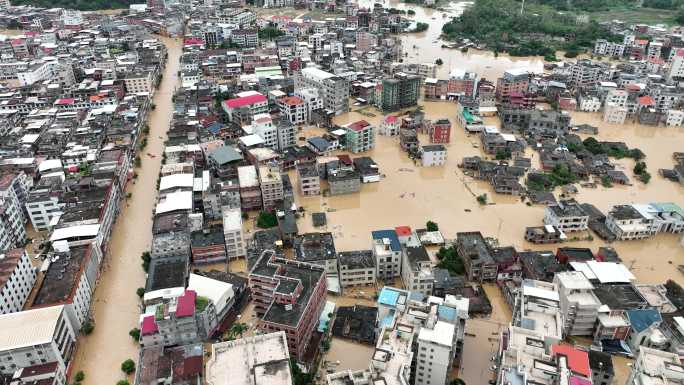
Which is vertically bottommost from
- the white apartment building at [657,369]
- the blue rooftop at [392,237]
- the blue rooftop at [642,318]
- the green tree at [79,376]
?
the green tree at [79,376]

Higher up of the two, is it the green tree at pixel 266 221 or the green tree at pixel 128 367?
the green tree at pixel 266 221

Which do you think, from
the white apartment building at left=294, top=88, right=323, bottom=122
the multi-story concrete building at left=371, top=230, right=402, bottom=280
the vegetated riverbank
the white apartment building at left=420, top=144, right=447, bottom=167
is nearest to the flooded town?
the multi-story concrete building at left=371, top=230, right=402, bottom=280

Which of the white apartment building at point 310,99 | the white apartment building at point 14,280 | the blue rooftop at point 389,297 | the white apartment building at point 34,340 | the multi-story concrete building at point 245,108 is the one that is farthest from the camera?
the white apartment building at point 310,99

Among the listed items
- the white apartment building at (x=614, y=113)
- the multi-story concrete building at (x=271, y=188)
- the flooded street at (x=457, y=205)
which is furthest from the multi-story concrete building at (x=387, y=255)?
the white apartment building at (x=614, y=113)

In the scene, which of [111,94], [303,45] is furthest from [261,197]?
[303,45]

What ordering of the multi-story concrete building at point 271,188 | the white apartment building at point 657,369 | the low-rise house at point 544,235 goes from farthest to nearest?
the multi-story concrete building at point 271,188 → the low-rise house at point 544,235 → the white apartment building at point 657,369

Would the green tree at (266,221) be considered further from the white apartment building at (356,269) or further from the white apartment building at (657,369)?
the white apartment building at (657,369)

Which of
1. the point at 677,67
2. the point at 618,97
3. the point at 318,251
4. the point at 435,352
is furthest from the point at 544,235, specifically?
the point at 677,67

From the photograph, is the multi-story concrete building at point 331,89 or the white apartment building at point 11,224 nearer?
the white apartment building at point 11,224
